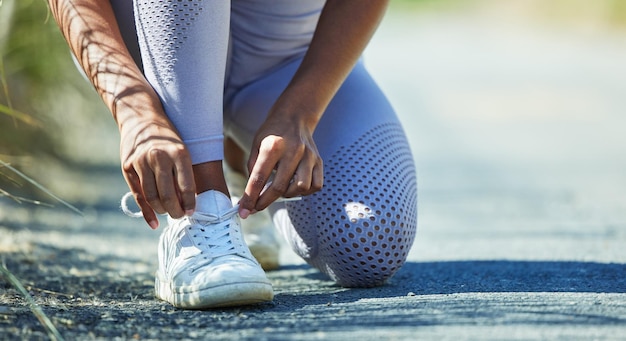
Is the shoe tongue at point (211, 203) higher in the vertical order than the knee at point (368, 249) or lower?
higher

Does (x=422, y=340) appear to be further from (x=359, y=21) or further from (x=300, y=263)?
(x=300, y=263)

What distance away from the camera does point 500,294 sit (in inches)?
54.7

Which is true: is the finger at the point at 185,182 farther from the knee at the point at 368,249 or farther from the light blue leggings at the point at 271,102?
the knee at the point at 368,249

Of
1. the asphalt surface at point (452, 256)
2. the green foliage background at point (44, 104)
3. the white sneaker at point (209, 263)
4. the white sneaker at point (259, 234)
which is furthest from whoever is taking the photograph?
the green foliage background at point (44, 104)

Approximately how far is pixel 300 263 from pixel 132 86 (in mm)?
820

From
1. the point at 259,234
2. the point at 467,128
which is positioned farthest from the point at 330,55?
the point at 467,128

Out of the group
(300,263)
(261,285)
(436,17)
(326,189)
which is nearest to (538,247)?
(300,263)

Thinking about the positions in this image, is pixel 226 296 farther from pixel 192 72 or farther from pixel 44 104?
pixel 44 104

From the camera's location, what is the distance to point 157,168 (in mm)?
1282

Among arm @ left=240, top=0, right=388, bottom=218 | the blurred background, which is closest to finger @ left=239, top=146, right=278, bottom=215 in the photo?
arm @ left=240, top=0, right=388, bottom=218

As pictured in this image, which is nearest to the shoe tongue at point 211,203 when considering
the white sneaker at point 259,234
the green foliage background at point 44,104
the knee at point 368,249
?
the knee at point 368,249

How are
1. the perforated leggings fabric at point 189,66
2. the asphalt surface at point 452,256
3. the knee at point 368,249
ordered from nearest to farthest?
the asphalt surface at point 452,256 < the perforated leggings fabric at point 189,66 < the knee at point 368,249

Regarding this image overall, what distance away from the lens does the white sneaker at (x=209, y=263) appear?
4.26 ft

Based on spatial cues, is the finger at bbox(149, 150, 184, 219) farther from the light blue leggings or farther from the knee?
the knee
